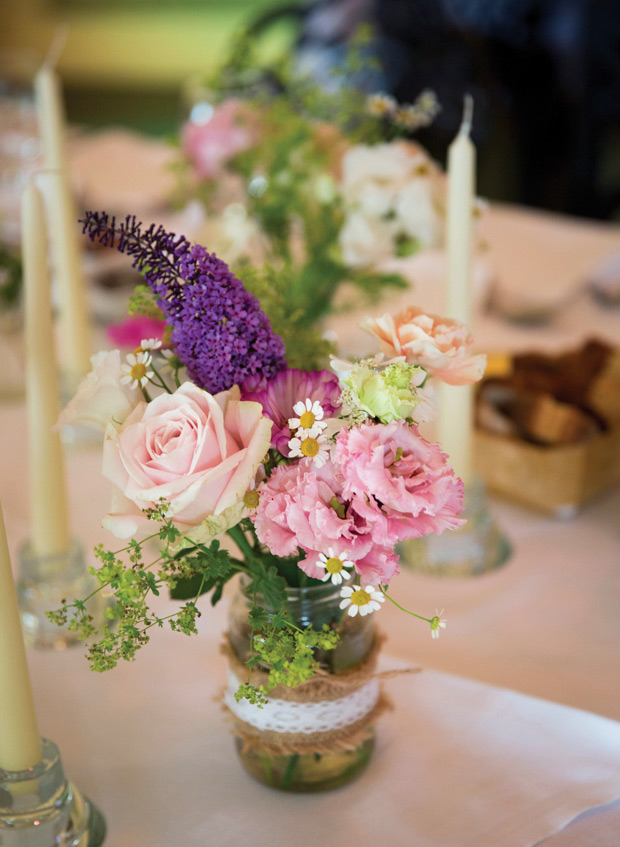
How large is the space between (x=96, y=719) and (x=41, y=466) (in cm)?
20

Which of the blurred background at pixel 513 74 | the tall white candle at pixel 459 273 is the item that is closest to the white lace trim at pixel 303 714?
the tall white candle at pixel 459 273

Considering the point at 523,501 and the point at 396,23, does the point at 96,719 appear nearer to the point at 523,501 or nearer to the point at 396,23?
the point at 523,501

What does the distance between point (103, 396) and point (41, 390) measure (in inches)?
8.8

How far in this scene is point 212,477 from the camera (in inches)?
16.3

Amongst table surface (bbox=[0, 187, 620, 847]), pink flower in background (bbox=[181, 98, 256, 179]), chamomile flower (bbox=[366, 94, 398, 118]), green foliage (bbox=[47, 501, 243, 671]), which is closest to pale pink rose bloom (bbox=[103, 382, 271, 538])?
green foliage (bbox=[47, 501, 243, 671])

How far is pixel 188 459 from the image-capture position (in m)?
0.42

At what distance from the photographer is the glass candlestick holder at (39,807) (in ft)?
1.57

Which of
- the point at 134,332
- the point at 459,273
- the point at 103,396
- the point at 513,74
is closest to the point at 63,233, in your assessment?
the point at 134,332

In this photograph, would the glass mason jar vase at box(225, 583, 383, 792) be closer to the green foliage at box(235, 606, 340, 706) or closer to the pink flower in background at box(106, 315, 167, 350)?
the green foliage at box(235, 606, 340, 706)

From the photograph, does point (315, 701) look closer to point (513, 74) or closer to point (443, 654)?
point (443, 654)

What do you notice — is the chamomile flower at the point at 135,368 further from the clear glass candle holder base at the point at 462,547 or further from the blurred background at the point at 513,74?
the blurred background at the point at 513,74

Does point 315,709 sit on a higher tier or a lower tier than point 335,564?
lower

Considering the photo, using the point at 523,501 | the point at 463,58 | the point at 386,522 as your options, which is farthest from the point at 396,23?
the point at 386,522

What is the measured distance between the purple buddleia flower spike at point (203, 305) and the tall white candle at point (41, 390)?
20cm
